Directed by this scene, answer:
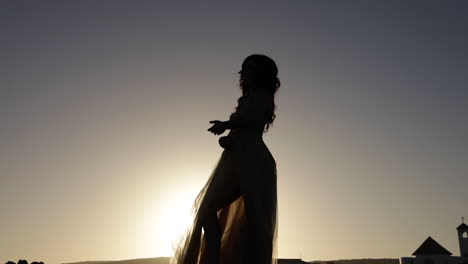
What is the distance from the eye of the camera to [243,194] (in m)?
6.86

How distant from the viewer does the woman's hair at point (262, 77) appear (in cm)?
741

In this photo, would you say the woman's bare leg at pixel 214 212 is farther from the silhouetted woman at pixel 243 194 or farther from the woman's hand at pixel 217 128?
the woman's hand at pixel 217 128

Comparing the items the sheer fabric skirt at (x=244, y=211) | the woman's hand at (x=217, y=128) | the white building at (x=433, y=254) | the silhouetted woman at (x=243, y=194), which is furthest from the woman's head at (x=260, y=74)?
the white building at (x=433, y=254)

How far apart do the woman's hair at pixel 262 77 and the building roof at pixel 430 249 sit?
79988 mm

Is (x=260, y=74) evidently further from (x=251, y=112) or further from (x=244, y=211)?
(x=244, y=211)

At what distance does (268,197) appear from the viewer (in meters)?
6.99

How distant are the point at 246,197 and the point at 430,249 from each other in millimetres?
80927

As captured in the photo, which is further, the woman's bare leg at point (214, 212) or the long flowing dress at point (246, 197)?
the woman's bare leg at point (214, 212)

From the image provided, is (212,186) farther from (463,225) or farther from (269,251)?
(463,225)

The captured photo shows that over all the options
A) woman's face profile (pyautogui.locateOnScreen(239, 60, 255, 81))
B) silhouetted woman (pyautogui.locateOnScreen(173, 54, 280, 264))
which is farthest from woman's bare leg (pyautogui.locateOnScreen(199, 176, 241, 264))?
woman's face profile (pyautogui.locateOnScreen(239, 60, 255, 81))

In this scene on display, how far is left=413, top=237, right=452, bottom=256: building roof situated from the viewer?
79.2 m

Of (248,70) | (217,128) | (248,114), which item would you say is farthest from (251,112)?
(248,70)

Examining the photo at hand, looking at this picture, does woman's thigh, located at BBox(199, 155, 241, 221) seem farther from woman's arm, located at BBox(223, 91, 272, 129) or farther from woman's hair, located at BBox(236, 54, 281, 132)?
woman's hair, located at BBox(236, 54, 281, 132)

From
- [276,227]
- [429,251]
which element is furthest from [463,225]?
[276,227]
